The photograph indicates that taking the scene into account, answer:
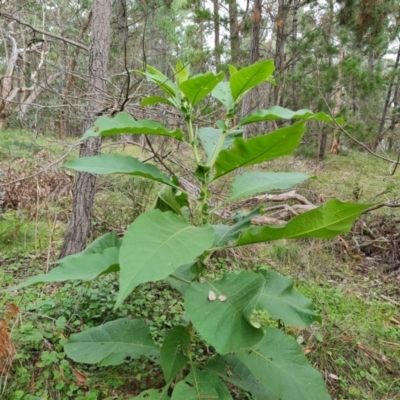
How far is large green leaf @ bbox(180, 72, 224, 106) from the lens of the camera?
3.92 ft

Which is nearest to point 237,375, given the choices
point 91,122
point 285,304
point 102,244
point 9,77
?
point 285,304

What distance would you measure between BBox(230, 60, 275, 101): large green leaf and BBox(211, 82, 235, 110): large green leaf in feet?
0.22

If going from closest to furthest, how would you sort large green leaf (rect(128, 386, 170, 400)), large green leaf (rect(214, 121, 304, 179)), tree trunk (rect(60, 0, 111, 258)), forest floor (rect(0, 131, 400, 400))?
large green leaf (rect(214, 121, 304, 179))
large green leaf (rect(128, 386, 170, 400))
forest floor (rect(0, 131, 400, 400))
tree trunk (rect(60, 0, 111, 258))

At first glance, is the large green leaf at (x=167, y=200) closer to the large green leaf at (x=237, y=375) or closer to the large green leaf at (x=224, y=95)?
the large green leaf at (x=224, y=95)

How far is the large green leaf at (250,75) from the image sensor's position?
1174mm

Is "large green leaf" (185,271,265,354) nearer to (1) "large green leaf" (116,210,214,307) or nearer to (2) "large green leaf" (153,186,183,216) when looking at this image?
(1) "large green leaf" (116,210,214,307)

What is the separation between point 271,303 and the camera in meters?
1.26

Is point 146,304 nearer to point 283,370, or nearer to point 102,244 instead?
point 102,244

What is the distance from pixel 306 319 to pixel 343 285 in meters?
2.09

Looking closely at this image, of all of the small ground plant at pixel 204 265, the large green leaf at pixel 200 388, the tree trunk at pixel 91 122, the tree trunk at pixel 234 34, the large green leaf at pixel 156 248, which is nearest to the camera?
the large green leaf at pixel 156 248

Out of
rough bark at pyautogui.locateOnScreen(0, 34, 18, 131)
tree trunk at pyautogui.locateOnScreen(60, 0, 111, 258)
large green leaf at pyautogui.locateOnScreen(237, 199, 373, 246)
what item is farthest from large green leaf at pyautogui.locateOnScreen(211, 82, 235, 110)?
rough bark at pyautogui.locateOnScreen(0, 34, 18, 131)

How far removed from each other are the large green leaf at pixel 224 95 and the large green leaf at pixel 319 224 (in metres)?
0.56

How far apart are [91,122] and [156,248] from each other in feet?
7.36

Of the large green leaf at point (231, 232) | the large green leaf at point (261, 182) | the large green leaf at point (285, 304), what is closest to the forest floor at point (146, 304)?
the large green leaf at point (261, 182)
